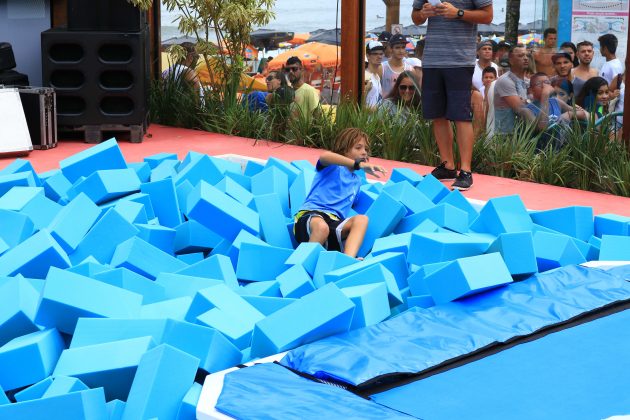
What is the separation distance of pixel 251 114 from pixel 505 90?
1.98m

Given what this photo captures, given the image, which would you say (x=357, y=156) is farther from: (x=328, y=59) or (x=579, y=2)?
(x=328, y=59)

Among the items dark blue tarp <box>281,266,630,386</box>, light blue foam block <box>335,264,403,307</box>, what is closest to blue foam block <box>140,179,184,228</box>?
light blue foam block <box>335,264,403,307</box>

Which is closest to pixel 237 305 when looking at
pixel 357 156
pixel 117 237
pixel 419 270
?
pixel 419 270

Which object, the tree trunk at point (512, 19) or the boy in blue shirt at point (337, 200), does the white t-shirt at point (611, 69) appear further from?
the boy in blue shirt at point (337, 200)

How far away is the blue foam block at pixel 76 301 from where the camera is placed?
3172 mm

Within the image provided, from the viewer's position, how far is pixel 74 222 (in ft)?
13.8

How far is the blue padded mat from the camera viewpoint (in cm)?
268

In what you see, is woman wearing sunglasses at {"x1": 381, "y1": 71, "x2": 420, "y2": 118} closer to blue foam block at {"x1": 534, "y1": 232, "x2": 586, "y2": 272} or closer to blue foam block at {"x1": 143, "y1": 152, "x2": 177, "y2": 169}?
blue foam block at {"x1": 143, "y1": 152, "x2": 177, "y2": 169}

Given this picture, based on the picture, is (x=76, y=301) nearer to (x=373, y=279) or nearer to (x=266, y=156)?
(x=373, y=279)

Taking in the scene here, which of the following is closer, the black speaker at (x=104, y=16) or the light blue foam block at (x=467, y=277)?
the light blue foam block at (x=467, y=277)

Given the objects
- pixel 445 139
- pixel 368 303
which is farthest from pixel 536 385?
pixel 445 139

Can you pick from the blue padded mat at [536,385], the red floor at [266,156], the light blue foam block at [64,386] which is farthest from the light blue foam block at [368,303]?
the red floor at [266,156]

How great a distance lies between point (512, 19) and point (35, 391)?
478cm

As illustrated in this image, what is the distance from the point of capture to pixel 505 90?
22.0 feet
